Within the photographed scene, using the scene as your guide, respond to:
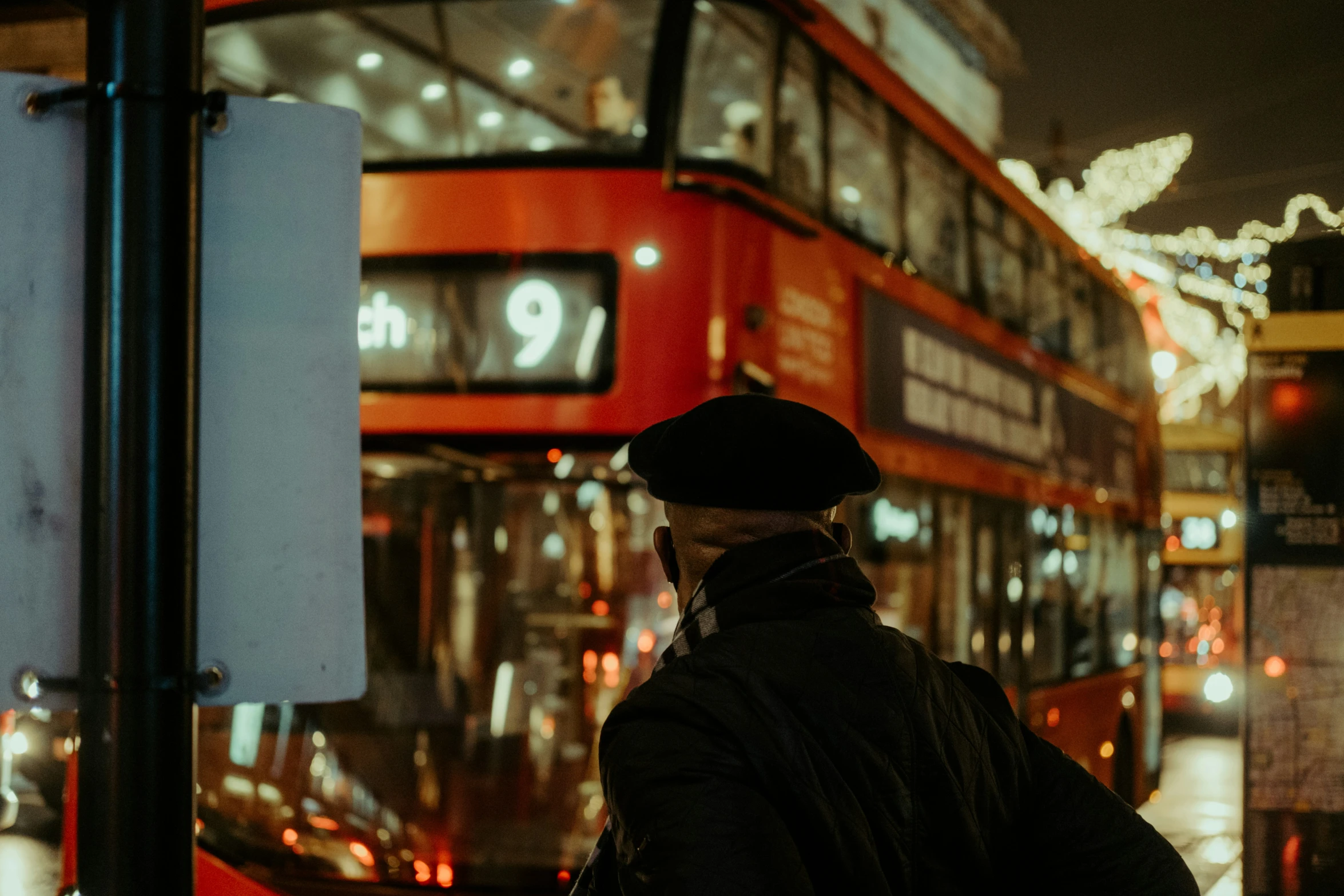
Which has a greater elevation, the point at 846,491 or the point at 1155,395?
the point at 1155,395

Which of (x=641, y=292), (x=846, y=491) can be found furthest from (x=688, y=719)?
(x=641, y=292)

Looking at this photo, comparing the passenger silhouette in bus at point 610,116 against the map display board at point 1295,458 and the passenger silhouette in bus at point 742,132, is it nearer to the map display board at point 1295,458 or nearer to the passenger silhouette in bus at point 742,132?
the passenger silhouette in bus at point 742,132

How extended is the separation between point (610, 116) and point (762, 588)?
4169 millimetres

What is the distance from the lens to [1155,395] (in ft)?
45.0

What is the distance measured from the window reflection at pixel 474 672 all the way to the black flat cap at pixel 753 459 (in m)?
3.51

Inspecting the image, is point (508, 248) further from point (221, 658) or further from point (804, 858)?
point (804, 858)

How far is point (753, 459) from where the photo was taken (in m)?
1.67

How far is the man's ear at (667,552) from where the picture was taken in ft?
5.93

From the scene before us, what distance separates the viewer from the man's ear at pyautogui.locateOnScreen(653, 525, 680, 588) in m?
1.81

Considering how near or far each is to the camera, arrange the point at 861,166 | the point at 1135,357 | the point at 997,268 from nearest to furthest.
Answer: the point at 861,166, the point at 997,268, the point at 1135,357

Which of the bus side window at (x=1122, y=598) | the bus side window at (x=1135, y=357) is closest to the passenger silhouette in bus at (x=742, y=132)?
the bus side window at (x=1122, y=598)

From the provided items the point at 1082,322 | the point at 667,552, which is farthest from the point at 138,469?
the point at 1082,322

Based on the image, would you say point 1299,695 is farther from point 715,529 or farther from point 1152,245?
point 1152,245

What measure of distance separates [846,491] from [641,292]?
3583 millimetres
